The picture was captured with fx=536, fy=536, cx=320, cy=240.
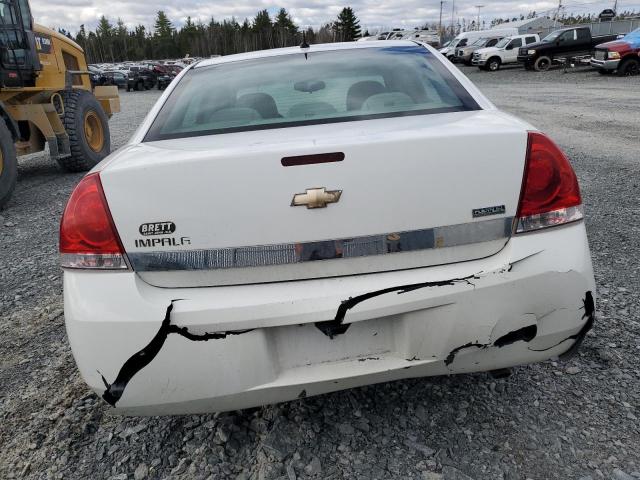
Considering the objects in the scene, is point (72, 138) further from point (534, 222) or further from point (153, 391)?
point (534, 222)

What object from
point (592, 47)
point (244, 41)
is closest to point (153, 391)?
point (592, 47)

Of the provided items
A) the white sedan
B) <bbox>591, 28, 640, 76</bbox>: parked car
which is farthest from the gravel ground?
<bbox>591, 28, 640, 76</bbox>: parked car

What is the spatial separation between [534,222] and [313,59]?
1486 millimetres

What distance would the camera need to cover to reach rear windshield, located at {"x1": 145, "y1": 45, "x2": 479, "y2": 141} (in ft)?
7.16

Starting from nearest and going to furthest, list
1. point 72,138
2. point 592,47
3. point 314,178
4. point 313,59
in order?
point 314,178 < point 313,59 < point 72,138 < point 592,47

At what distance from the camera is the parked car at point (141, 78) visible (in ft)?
118

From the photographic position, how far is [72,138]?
7789 millimetres

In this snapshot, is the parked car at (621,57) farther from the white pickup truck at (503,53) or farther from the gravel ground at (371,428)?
the gravel ground at (371,428)

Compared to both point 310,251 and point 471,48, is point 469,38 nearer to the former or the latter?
point 471,48

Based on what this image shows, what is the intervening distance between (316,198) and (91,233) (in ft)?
2.38

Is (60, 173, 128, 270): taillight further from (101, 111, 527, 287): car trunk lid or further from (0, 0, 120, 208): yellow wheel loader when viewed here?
(0, 0, 120, 208): yellow wheel loader

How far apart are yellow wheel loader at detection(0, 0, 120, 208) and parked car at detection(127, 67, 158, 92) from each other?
2892 cm

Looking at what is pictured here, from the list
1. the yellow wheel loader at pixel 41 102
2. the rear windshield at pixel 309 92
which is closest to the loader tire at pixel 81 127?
the yellow wheel loader at pixel 41 102

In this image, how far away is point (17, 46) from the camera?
6879mm
